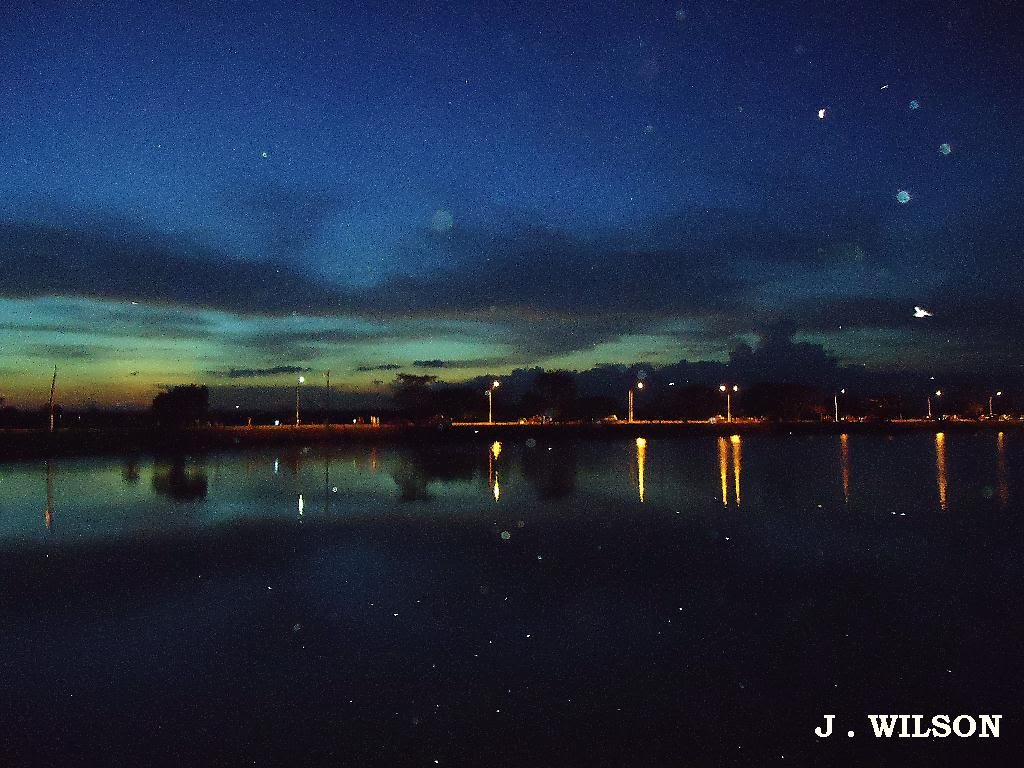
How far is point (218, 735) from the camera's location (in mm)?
5047

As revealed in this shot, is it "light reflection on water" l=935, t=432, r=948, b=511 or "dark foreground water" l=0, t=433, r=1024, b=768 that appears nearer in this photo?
"dark foreground water" l=0, t=433, r=1024, b=768

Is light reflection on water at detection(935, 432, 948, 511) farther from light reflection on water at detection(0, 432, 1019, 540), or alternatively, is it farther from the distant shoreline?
the distant shoreline

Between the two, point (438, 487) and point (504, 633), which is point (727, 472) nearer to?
point (438, 487)

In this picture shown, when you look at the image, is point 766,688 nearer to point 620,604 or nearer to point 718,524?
point 620,604

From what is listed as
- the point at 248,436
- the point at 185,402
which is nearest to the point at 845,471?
the point at 248,436

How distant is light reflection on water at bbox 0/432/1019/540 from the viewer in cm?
1489

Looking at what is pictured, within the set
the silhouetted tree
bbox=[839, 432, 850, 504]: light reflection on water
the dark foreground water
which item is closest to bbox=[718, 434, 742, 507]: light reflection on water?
the dark foreground water

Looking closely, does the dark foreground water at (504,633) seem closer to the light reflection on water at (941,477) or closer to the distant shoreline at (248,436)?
the light reflection on water at (941,477)

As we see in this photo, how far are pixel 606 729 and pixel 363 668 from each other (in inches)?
80.6

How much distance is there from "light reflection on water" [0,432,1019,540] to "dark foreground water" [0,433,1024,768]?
1.04 ft

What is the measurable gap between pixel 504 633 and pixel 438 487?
1242 cm

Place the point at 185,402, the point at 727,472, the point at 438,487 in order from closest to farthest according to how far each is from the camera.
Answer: the point at 438,487 < the point at 727,472 < the point at 185,402

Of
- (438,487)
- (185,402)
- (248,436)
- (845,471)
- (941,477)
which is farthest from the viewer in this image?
(185,402)

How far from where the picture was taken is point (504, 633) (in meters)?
7.16
